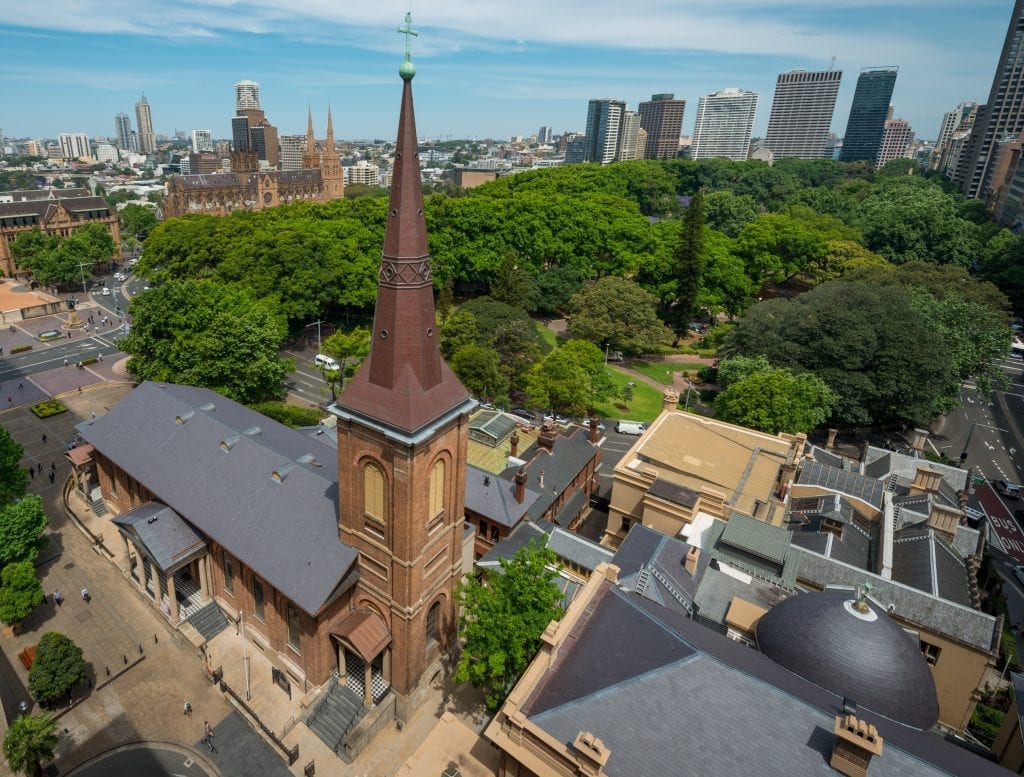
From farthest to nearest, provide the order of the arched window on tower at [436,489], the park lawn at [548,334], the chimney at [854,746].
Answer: the park lawn at [548,334] → the arched window on tower at [436,489] → the chimney at [854,746]

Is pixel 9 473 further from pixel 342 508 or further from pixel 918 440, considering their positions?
pixel 918 440

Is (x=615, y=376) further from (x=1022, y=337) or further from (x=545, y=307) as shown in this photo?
(x=1022, y=337)

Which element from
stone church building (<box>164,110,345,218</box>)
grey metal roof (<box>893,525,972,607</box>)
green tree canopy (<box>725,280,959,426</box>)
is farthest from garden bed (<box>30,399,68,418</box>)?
stone church building (<box>164,110,345,218</box>)

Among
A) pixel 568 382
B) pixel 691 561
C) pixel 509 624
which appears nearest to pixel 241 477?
pixel 509 624

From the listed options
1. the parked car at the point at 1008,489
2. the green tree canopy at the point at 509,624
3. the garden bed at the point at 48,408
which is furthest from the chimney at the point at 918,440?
the garden bed at the point at 48,408

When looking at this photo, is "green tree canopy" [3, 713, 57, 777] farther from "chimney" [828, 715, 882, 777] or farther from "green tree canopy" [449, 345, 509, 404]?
"green tree canopy" [449, 345, 509, 404]

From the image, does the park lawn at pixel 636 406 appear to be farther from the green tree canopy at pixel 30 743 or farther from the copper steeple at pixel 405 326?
the green tree canopy at pixel 30 743

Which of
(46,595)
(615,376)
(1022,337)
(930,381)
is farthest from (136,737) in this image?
(1022,337)
